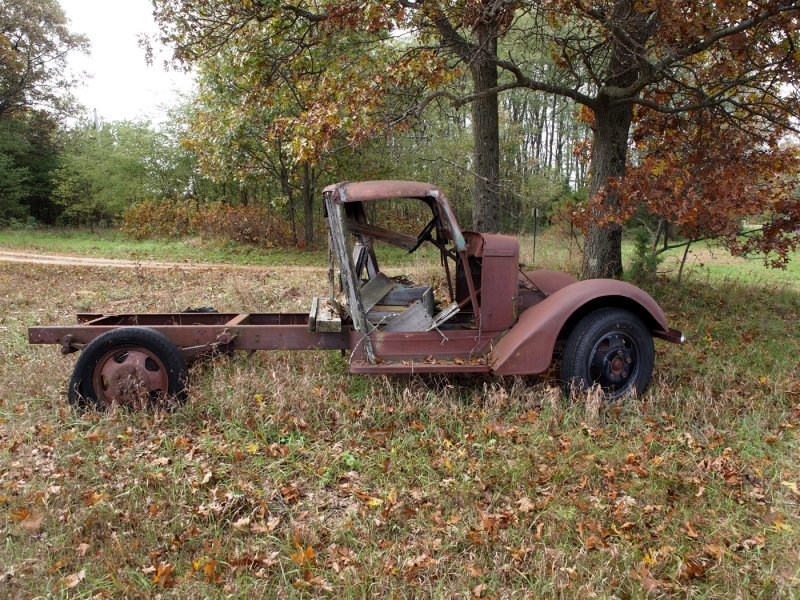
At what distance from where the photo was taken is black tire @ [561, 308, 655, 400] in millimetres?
4438

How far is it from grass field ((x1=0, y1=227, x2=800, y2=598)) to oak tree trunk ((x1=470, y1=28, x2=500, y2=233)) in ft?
14.2

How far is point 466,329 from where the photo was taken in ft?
15.6

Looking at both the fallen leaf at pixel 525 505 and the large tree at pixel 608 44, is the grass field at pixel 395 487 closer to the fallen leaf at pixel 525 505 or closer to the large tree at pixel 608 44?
the fallen leaf at pixel 525 505

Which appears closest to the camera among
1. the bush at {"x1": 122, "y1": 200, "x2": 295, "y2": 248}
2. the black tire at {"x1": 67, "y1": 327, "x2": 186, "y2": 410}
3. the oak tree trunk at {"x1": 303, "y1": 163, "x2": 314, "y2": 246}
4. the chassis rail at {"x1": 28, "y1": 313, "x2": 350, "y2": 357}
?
the black tire at {"x1": 67, "y1": 327, "x2": 186, "y2": 410}

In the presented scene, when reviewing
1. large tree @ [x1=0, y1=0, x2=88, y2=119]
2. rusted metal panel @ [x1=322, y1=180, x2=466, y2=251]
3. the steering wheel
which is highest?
large tree @ [x1=0, y1=0, x2=88, y2=119]

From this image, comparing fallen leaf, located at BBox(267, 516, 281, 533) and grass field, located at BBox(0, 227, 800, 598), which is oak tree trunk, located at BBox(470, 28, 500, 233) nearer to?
grass field, located at BBox(0, 227, 800, 598)

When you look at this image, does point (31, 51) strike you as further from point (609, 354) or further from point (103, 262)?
point (609, 354)

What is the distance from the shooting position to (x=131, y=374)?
424 cm

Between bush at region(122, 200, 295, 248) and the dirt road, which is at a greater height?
bush at region(122, 200, 295, 248)

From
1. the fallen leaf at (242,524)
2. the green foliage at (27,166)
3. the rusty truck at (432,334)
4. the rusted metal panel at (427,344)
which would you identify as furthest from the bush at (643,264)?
the green foliage at (27,166)

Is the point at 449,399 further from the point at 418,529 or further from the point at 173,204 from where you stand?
the point at 173,204

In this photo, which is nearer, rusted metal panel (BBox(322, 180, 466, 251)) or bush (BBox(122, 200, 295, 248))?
rusted metal panel (BBox(322, 180, 466, 251))

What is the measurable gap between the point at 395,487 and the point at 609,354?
2.26 metres

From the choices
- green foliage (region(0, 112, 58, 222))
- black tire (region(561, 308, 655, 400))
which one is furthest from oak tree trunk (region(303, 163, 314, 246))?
green foliage (region(0, 112, 58, 222))
